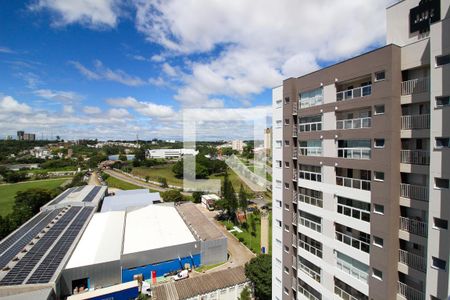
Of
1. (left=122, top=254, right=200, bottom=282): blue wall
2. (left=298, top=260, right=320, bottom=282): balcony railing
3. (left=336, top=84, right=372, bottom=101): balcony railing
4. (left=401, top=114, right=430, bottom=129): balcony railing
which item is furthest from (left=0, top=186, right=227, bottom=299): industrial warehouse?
(left=401, top=114, right=430, bottom=129): balcony railing

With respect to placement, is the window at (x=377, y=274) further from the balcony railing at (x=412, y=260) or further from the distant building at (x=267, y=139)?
the distant building at (x=267, y=139)

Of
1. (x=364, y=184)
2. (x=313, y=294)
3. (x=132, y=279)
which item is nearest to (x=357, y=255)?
(x=364, y=184)

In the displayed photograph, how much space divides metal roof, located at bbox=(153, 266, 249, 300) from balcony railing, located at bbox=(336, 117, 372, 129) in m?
15.3

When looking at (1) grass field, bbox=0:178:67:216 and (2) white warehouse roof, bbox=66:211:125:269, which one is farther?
(1) grass field, bbox=0:178:67:216

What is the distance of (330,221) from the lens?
30.1 feet

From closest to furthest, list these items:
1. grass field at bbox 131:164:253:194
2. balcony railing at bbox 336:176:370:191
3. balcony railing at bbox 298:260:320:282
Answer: balcony railing at bbox 336:176:370:191
balcony railing at bbox 298:260:320:282
grass field at bbox 131:164:253:194

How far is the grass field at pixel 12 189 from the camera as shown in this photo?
46031 millimetres

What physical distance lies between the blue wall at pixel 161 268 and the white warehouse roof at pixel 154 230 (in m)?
1.55

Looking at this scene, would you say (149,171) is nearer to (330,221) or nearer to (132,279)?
(132,279)

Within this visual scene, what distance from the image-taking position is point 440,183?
6109 millimetres

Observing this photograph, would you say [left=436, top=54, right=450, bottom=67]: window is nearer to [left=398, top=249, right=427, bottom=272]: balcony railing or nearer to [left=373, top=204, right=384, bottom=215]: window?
[left=373, top=204, right=384, bottom=215]: window

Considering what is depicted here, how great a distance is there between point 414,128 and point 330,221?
14.0ft

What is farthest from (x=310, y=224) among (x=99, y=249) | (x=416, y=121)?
(x=99, y=249)

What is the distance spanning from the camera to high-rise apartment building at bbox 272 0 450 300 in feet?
20.0
